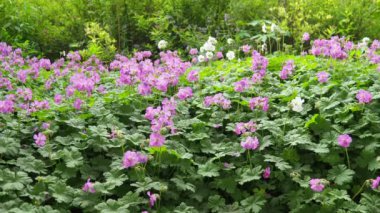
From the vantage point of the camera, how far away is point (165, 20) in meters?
6.87

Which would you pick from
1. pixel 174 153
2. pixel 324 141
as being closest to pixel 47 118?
pixel 174 153

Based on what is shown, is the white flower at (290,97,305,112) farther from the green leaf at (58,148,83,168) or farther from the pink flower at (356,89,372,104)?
the green leaf at (58,148,83,168)

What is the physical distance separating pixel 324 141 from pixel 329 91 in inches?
29.6

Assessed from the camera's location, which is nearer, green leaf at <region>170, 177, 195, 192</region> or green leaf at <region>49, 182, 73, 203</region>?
green leaf at <region>49, 182, 73, 203</region>

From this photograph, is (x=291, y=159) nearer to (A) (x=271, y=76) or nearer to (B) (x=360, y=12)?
(A) (x=271, y=76)

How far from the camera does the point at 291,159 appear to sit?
10.4 ft

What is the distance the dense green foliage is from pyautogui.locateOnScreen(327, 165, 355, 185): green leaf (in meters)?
3.94

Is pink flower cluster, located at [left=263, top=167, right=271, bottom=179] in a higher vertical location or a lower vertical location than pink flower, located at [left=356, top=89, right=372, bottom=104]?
lower

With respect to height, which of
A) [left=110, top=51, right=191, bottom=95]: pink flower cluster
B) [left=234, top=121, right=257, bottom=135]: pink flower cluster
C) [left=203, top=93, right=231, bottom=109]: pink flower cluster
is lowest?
[left=234, top=121, right=257, bottom=135]: pink flower cluster

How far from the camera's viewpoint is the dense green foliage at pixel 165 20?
7.02 meters

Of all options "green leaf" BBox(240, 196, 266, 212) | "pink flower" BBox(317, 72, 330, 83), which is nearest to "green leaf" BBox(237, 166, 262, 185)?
"green leaf" BBox(240, 196, 266, 212)

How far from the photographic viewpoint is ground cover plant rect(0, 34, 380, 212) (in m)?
2.86

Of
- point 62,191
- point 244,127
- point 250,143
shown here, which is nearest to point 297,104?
point 244,127

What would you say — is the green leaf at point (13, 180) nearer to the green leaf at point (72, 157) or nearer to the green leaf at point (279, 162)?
the green leaf at point (72, 157)
